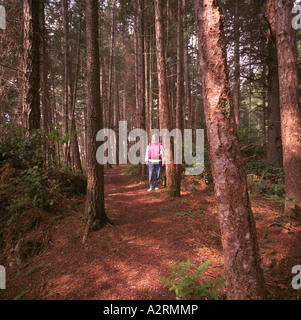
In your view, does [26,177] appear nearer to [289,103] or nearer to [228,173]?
[228,173]

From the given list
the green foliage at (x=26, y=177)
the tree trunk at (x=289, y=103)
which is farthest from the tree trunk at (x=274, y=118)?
the green foliage at (x=26, y=177)

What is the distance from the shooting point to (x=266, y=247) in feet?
10.3

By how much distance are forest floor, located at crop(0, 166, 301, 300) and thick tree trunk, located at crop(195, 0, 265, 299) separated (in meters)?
0.64

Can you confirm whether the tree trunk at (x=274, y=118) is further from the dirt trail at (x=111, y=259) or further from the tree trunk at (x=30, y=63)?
the tree trunk at (x=30, y=63)

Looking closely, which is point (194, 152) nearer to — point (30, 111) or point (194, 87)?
point (30, 111)

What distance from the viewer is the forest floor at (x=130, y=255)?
2.51 meters

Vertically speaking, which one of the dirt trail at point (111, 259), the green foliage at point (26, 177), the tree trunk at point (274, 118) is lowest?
the dirt trail at point (111, 259)

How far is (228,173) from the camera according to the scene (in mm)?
1785

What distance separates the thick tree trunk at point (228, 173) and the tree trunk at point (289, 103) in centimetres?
265

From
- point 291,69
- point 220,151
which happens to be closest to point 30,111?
point 220,151

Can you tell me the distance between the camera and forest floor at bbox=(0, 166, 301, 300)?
251 cm

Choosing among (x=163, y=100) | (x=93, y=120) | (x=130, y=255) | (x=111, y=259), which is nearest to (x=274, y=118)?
(x=163, y=100)

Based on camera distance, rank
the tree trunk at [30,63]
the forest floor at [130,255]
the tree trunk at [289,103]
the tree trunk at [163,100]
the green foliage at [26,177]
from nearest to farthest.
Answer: the forest floor at [130,255], the tree trunk at [289,103], the green foliage at [26,177], the tree trunk at [30,63], the tree trunk at [163,100]

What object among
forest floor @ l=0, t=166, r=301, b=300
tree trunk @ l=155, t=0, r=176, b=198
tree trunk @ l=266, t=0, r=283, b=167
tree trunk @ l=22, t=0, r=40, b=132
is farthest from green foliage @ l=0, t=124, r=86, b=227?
tree trunk @ l=266, t=0, r=283, b=167
